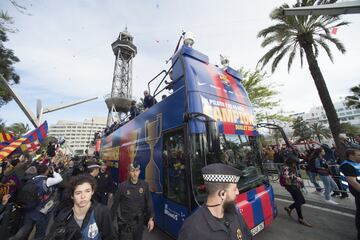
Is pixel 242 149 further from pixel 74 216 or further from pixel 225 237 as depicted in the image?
pixel 74 216

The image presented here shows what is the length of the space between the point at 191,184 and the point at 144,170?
6.95 feet

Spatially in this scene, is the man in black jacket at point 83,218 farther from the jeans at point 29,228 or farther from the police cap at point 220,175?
the jeans at point 29,228

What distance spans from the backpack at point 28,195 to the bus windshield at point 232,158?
345cm

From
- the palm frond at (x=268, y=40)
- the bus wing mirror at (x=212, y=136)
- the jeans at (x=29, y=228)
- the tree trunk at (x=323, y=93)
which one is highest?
the palm frond at (x=268, y=40)

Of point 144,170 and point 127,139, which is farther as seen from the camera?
point 127,139

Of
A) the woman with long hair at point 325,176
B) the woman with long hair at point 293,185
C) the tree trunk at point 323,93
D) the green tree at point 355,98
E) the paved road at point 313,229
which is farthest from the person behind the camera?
the green tree at point 355,98

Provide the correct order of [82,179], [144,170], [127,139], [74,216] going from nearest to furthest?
[74,216], [82,179], [144,170], [127,139]

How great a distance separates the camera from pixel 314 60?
405 inches

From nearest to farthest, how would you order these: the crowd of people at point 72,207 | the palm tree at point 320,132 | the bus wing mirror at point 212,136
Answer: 1. the crowd of people at point 72,207
2. the bus wing mirror at point 212,136
3. the palm tree at point 320,132

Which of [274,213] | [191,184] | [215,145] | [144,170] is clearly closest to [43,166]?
[144,170]

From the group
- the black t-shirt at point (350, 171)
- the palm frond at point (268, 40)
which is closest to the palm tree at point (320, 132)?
the palm frond at point (268, 40)

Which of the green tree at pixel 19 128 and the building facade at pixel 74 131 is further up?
the building facade at pixel 74 131

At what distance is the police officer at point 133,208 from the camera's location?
298 centimetres

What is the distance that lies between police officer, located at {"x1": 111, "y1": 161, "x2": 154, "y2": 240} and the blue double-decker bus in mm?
553
